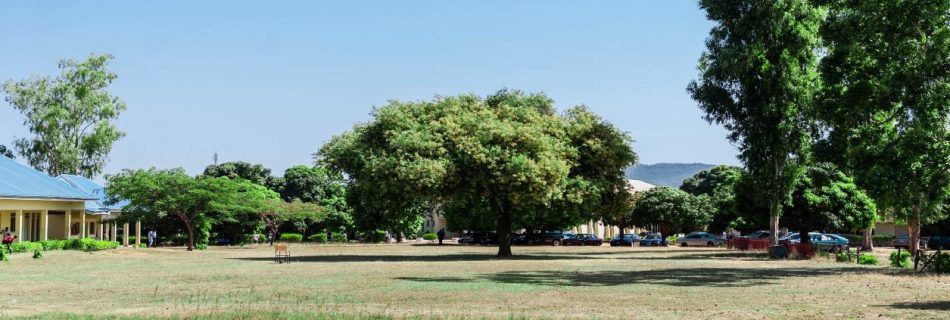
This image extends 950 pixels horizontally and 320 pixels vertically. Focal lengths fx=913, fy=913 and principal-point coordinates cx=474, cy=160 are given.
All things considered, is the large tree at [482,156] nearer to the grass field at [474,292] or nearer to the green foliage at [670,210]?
the grass field at [474,292]

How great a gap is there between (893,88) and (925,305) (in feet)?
43.8

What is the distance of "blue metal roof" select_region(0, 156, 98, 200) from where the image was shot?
54.8 meters

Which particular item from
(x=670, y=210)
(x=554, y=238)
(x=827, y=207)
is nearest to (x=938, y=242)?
(x=827, y=207)

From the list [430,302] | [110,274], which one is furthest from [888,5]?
Answer: [110,274]

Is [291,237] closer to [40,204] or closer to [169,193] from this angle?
[169,193]

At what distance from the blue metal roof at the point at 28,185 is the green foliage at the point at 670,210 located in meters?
52.1

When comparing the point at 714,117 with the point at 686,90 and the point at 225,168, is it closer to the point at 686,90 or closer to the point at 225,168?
the point at 686,90

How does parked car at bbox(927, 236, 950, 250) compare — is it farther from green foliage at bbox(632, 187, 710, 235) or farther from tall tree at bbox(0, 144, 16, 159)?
tall tree at bbox(0, 144, 16, 159)

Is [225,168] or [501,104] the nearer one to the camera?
[501,104]

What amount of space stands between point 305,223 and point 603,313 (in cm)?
7857

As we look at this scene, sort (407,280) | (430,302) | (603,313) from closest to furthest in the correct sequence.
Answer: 1. (603,313)
2. (430,302)
3. (407,280)

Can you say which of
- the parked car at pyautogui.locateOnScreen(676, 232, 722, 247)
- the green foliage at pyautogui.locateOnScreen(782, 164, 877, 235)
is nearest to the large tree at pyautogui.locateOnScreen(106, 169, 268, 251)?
the parked car at pyautogui.locateOnScreen(676, 232, 722, 247)

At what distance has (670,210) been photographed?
9050cm

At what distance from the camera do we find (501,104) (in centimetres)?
5128
